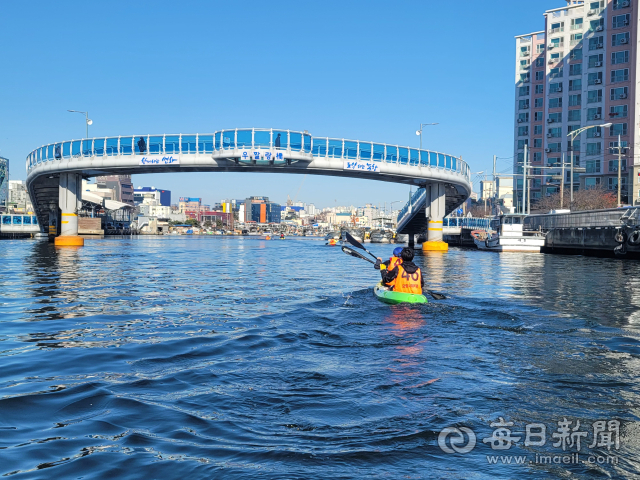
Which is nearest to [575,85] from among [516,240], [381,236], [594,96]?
[594,96]

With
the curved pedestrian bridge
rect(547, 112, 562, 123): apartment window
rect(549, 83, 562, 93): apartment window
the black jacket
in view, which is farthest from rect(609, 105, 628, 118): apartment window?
the black jacket

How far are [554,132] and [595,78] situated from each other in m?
10.4

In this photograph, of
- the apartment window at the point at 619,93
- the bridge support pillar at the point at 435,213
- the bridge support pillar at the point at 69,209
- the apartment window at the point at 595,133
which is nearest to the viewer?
the bridge support pillar at the point at 69,209

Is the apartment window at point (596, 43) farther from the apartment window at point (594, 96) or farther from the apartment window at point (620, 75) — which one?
the apartment window at point (594, 96)

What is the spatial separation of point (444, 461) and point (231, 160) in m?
46.9

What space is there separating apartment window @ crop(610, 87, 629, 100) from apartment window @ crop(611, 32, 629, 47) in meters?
6.03

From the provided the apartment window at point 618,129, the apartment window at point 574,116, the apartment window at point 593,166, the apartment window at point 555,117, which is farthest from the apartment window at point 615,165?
the apartment window at point 555,117

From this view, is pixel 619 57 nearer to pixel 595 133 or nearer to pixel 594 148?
Answer: pixel 595 133

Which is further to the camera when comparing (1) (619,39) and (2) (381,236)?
(2) (381,236)

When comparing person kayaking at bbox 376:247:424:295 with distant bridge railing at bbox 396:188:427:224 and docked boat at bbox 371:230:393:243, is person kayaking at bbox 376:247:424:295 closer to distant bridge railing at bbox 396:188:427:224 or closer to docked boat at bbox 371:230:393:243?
distant bridge railing at bbox 396:188:427:224

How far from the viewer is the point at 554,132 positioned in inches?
3462

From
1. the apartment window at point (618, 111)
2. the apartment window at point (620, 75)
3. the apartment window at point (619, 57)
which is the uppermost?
the apartment window at point (619, 57)

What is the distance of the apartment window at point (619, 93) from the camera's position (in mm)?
74875

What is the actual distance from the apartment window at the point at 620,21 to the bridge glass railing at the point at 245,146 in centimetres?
4147
